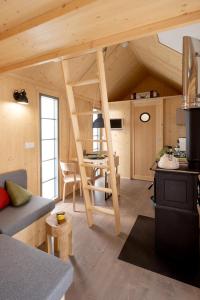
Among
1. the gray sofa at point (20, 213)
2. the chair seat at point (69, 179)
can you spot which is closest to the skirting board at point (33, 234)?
the gray sofa at point (20, 213)

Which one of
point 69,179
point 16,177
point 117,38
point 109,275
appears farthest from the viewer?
point 69,179

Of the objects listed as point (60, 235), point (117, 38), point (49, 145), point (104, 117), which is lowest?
point (60, 235)

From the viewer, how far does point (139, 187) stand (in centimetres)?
462

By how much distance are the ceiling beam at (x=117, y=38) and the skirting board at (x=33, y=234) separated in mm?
1915

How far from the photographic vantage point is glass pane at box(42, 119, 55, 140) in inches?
138

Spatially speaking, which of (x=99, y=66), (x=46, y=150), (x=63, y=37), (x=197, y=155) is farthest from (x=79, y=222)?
(x=63, y=37)

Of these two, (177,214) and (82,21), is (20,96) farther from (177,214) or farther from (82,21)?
(177,214)

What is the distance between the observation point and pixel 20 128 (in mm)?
2994

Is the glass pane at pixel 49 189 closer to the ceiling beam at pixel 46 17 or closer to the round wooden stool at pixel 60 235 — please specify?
the round wooden stool at pixel 60 235

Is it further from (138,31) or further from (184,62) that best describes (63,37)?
(184,62)

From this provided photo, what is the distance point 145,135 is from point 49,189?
302cm

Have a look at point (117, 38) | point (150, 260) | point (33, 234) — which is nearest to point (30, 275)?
point (33, 234)

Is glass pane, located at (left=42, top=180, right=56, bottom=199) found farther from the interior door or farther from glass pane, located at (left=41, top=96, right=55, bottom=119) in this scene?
the interior door

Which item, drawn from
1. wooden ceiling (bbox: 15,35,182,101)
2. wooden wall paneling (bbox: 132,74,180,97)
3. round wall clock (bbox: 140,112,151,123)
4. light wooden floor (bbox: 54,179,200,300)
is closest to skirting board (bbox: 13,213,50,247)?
light wooden floor (bbox: 54,179,200,300)
